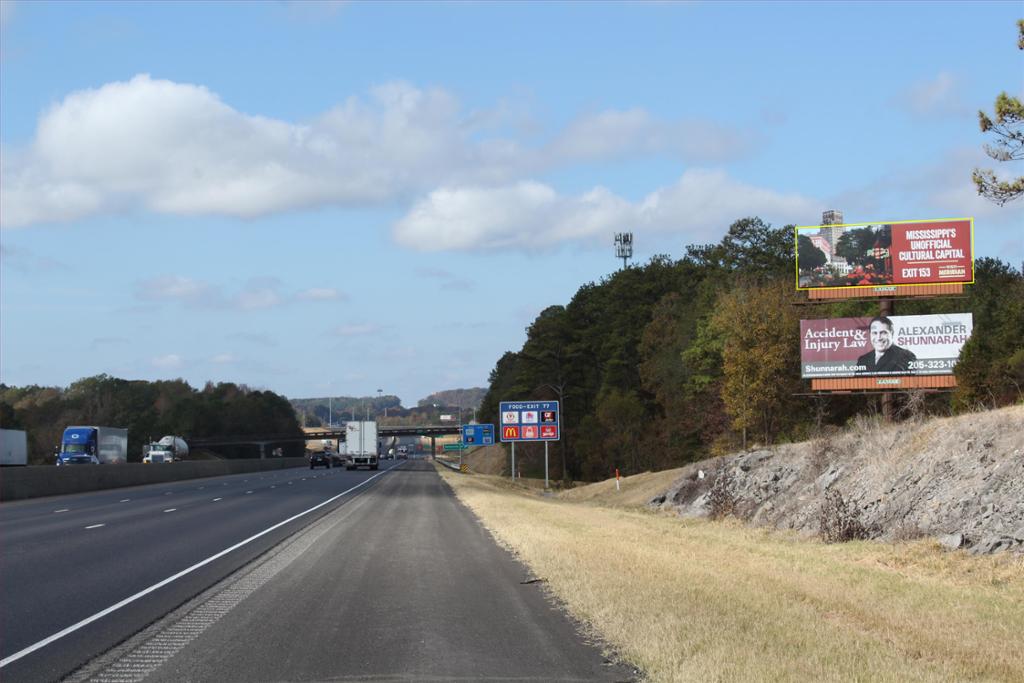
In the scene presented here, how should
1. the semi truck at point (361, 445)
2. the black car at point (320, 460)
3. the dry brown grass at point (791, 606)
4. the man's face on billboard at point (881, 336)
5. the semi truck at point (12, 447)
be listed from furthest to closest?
the black car at point (320, 460) → the semi truck at point (361, 445) → the semi truck at point (12, 447) → the man's face on billboard at point (881, 336) → the dry brown grass at point (791, 606)

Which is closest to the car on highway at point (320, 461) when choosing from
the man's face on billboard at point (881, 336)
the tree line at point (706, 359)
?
the tree line at point (706, 359)

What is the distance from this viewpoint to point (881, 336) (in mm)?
43688

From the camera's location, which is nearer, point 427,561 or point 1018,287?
point 427,561

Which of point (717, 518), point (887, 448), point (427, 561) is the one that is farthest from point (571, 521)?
point (427, 561)

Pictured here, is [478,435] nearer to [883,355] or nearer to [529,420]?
[529,420]

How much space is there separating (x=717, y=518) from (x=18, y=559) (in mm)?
19877

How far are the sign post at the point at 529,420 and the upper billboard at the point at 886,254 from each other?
2635cm

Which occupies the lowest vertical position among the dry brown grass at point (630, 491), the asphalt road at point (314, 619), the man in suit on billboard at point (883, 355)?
the dry brown grass at point (630, 491)

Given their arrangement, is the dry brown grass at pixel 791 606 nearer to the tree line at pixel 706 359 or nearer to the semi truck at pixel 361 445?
the tree line at pixel 706 359

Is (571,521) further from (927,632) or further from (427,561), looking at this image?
(927,632)

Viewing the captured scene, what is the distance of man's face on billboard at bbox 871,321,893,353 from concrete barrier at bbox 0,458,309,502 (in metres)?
34.5

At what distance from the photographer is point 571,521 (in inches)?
1184

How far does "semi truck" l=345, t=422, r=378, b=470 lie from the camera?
98.8 m

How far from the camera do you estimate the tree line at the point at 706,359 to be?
54.9 meters
